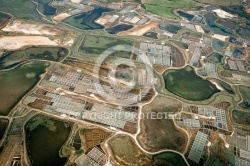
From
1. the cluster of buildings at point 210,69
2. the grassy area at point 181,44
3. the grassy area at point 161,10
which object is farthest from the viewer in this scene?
the grassy area at point 161,10

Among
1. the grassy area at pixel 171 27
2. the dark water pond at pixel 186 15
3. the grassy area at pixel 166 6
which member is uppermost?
the grassy area at pixel 166 6

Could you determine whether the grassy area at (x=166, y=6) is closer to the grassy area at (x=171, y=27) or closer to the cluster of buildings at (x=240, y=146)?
the grassy area at (x=171, y=27)

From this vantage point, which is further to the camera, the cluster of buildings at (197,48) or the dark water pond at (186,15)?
the dark water pond at (186,15)

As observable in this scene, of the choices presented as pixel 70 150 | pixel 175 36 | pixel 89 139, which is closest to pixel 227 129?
pixel 89 139

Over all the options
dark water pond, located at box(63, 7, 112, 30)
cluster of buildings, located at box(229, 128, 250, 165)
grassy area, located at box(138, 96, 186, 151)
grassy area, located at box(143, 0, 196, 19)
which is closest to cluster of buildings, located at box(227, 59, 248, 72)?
cluster of buildings, located at box(229, 128, 250, 165)

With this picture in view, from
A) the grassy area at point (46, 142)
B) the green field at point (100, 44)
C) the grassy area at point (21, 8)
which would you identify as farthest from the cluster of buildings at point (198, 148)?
the grassy area at point (21, 8)

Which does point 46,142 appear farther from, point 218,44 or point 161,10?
point 161,10

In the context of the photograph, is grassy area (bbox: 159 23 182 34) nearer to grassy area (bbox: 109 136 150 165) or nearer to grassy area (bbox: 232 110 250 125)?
grassy area (bbox: 232 110 250 125)
